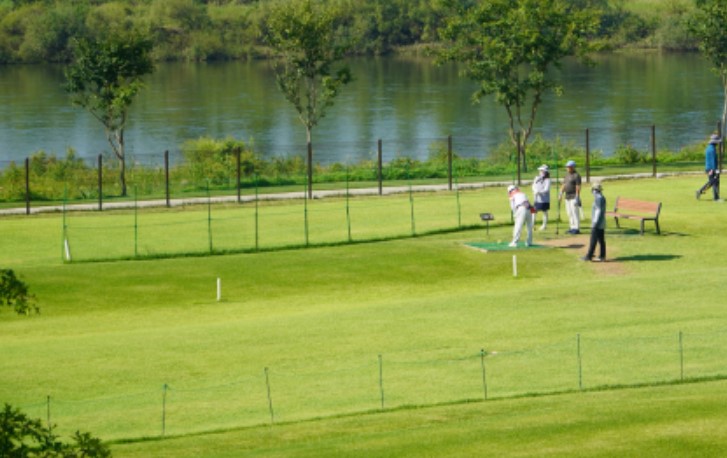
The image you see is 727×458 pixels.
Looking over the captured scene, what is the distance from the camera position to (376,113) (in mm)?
101625

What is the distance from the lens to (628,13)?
483 feet

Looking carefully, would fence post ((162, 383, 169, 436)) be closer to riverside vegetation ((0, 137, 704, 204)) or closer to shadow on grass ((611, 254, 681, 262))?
shadow on grass ((611, 254, 681, 262))

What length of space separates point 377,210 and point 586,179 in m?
11.0

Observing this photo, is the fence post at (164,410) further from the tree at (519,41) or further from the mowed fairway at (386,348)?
the tree at (519,41)

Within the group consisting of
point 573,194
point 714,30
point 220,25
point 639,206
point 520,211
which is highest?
point 220,25

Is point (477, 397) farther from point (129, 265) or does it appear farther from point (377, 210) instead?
point (377, 210)

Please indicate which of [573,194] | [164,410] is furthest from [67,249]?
[164,410]

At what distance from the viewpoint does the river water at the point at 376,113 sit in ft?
279

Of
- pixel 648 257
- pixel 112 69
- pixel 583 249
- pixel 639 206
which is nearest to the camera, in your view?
pixel 648 257

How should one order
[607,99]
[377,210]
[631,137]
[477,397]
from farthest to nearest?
[607,99] < [631,137] < [377,210] < [477,397]

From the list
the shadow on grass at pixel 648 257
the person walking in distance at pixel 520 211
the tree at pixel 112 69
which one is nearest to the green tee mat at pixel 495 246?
the person walking in distance at pixel 520 211

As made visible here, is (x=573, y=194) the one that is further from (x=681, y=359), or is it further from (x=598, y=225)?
(x=681, y=359)

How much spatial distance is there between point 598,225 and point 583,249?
2679 millimetres

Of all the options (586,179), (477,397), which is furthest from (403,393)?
(586,179)
